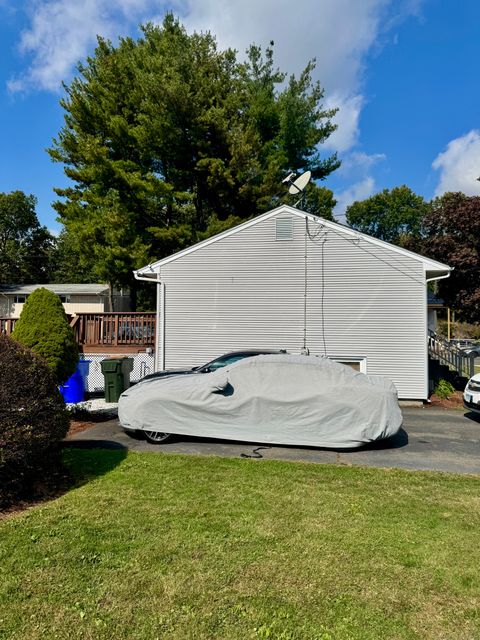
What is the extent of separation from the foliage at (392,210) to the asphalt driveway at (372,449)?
5288 centimetres

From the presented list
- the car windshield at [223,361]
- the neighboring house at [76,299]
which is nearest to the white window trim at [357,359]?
the car windshield at [223,361]

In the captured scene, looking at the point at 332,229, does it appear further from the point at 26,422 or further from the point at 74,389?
the point at 26,422

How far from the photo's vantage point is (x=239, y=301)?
487 inches

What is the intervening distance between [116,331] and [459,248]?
1210 centimetres

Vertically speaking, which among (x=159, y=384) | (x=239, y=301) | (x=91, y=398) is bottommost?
(x=91, y=398)

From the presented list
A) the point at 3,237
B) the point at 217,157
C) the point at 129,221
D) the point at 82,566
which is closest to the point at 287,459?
the point at 82,566

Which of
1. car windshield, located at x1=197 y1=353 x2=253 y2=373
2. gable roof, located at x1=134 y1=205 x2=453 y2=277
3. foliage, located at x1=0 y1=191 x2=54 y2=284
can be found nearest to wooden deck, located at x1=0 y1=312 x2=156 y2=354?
gable roof, located at x1=134 y1=205 x2=453 y2=277

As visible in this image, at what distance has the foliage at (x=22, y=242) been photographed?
4381cm

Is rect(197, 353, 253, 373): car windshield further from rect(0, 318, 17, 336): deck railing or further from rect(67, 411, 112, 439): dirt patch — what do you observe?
rect(0, 318, 17, 336): deck railing

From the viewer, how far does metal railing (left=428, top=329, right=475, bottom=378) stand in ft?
48.5

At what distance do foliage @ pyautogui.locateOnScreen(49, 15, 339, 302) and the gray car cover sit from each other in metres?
12.8

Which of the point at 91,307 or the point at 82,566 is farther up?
the point at 91,307

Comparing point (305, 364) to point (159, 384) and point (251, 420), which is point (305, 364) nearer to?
point (251, 420)

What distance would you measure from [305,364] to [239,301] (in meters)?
5.34
